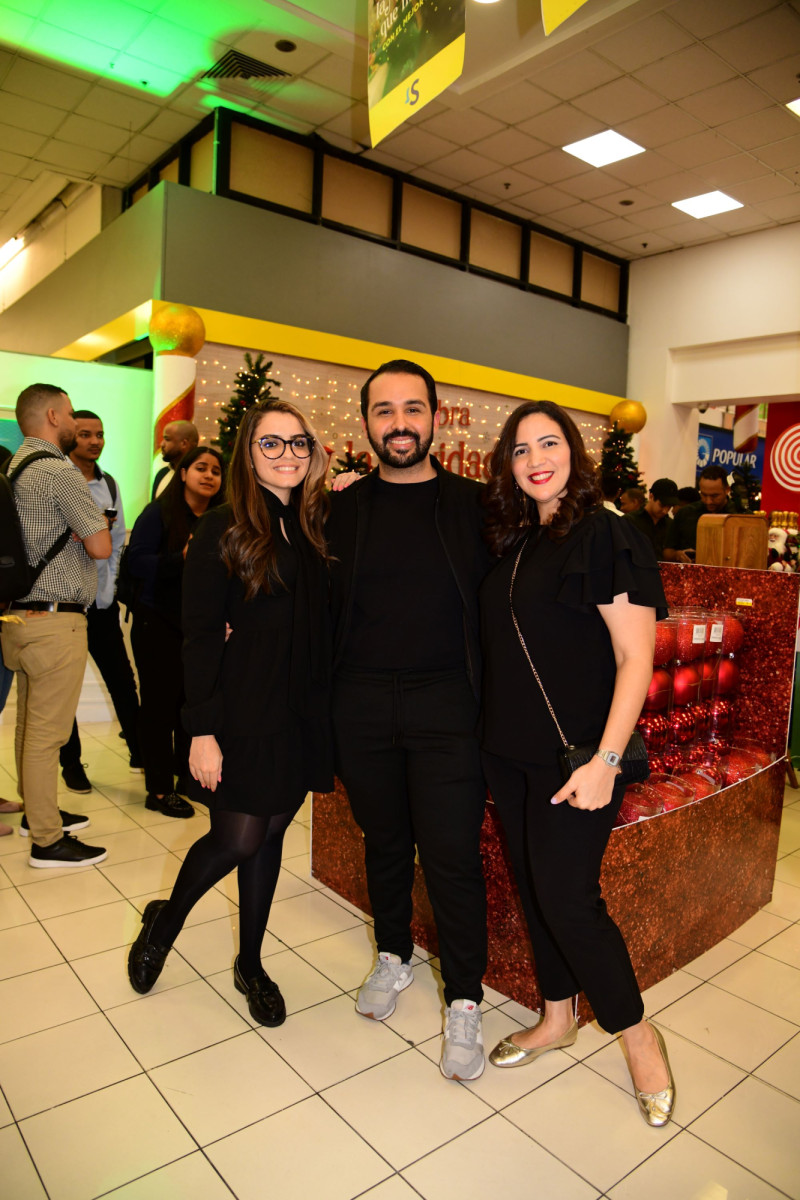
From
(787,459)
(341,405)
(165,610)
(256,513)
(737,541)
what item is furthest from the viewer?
(787,459)

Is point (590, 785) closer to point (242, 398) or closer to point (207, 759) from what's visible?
point (207, 759)

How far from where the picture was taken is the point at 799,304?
27.5ft

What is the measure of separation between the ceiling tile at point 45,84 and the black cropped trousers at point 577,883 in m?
6.61

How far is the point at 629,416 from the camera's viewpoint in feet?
30.4

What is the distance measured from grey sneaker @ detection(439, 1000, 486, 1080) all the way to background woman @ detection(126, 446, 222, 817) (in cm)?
202

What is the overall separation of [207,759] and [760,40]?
5.91 m

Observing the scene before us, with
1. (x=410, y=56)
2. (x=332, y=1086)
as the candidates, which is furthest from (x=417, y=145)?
(x=332, y=1086)

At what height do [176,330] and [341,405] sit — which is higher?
[176,330]

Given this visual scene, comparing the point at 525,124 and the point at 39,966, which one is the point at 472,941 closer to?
the point at 39,966

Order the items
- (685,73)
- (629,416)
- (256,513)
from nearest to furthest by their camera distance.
→ 1. (256,513)
2. (685,73)
3. (629,416)

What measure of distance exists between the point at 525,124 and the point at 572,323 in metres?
2.94

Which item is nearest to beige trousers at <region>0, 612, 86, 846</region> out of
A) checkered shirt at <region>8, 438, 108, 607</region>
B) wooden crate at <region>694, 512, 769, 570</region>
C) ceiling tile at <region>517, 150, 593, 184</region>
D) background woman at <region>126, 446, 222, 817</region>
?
checkered shirt at <region>8, 438, 108, 607</region>

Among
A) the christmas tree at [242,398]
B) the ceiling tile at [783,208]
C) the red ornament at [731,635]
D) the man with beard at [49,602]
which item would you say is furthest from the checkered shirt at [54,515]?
the ceiling tile at [783,208]

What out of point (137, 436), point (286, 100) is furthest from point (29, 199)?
point (137, 436)
